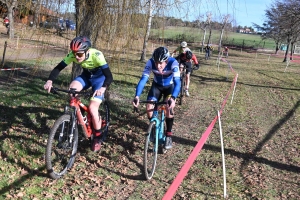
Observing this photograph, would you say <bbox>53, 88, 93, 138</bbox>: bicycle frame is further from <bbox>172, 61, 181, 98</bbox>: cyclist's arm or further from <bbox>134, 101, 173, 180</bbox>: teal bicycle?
<bbox>172, 61, 181, 98</bbox>: cyclist's arm

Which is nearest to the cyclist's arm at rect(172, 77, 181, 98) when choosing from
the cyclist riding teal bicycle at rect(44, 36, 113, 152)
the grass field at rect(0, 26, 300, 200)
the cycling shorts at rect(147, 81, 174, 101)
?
the cycling shorts at rect(147, 81, 174, 101)

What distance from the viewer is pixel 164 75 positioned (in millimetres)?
5965

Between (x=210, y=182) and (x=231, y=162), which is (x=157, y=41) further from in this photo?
(x=231, y=162)

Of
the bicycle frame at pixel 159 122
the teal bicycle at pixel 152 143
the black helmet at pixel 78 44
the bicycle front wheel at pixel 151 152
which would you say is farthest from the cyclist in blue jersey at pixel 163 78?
the black helmet at pixel 78 44

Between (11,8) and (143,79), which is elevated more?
(11,8)

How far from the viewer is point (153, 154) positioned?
16.5 ft

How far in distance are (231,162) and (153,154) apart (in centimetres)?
183

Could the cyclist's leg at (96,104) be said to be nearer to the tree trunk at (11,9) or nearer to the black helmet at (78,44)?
the black helmet at (78,44)

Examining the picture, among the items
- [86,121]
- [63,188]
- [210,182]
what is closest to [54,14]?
[86,121]

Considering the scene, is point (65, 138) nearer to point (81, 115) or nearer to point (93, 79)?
point (81, 115)

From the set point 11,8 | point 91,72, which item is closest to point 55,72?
point 91,72

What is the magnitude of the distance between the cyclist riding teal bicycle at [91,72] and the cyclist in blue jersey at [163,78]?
65cm

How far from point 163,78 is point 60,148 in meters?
2.39

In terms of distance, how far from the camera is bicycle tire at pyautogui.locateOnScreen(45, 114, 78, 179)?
420 cm
